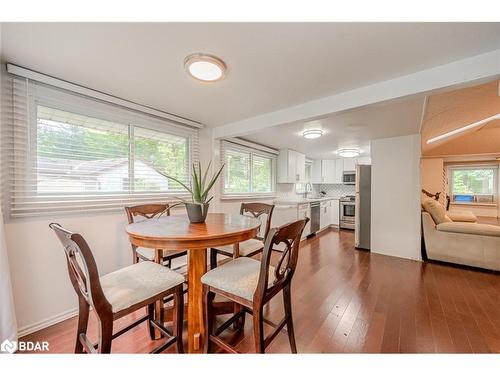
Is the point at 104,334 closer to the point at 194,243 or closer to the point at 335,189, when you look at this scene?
the point at 194,243

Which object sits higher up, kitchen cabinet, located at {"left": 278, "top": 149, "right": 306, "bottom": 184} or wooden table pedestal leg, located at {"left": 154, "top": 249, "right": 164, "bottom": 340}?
kitchen cabinet, located at {"left": 278, "top": 149, "right": 306, "bottom": 184}

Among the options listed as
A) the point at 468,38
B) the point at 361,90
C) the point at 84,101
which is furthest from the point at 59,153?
the point at 468,38

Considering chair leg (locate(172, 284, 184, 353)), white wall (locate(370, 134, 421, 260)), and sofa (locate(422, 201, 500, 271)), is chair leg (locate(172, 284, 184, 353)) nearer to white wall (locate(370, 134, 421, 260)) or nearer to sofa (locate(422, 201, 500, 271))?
white wall (locate(370, 134, 421, 260))

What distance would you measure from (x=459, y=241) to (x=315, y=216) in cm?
238

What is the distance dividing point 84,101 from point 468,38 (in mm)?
2879

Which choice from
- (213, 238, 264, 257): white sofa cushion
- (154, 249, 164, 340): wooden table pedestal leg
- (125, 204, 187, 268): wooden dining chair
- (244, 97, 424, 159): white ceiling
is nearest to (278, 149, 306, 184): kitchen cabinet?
(244, 97, 424, 159): white ceiling

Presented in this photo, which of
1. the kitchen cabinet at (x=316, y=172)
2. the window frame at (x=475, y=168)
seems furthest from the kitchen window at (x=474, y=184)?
the kitchen cabinet at (x=316, y=172)

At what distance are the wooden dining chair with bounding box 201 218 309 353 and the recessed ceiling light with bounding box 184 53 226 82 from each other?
3.93 ft

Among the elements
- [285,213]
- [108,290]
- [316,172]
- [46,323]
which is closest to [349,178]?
[316,172]

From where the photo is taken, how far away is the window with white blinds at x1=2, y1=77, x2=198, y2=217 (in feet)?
5.04

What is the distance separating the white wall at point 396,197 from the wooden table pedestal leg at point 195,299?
11.2 feet

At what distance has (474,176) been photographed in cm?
684

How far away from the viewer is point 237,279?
1212 mm

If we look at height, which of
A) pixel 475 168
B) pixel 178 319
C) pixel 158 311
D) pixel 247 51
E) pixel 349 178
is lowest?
pixel 158 311
